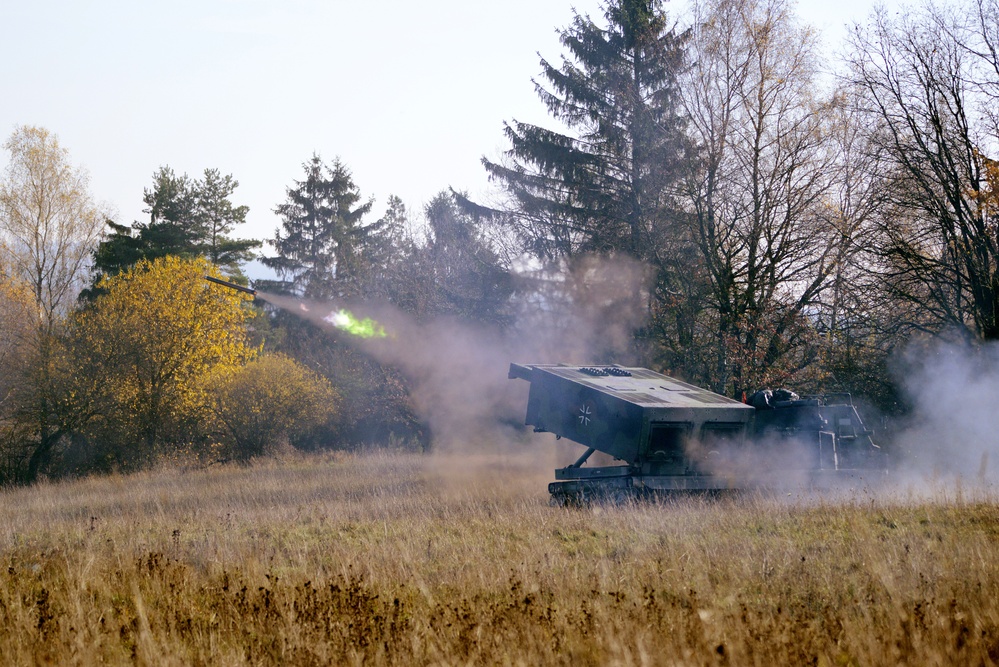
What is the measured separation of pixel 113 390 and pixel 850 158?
21896 millimetres

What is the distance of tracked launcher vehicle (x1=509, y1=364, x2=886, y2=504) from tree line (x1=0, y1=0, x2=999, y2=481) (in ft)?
22.8

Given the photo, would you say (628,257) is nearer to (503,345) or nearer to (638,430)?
(503,345)

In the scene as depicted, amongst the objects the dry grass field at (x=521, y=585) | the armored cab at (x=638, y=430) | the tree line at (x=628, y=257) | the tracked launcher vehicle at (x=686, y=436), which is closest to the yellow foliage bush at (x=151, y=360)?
the tree line at (x=628, y=257)

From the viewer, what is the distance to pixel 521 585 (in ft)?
23.7

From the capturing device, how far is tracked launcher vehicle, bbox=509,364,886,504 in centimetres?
1234

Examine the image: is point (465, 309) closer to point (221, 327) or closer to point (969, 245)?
point (221, 327)

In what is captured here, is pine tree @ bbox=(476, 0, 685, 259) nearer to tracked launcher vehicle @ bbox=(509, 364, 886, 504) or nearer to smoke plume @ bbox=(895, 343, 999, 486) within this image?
smoke plume @ bbox=(895, 343, 999, 486)

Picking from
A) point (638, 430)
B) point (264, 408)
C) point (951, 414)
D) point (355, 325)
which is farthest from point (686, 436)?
point (264, 408)

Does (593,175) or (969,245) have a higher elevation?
(593,175)

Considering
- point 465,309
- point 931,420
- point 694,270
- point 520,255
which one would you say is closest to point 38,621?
point 931,420

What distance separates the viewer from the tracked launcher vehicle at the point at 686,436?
12344mm

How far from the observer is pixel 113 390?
1120 inches

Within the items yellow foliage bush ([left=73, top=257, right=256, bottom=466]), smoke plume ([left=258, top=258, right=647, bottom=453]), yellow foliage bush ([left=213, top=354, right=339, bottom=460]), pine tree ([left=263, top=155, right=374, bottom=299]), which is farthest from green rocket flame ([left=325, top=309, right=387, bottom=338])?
pine tree ([left=263, top=155, right=374, bottom=299])

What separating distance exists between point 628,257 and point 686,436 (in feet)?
42.4
